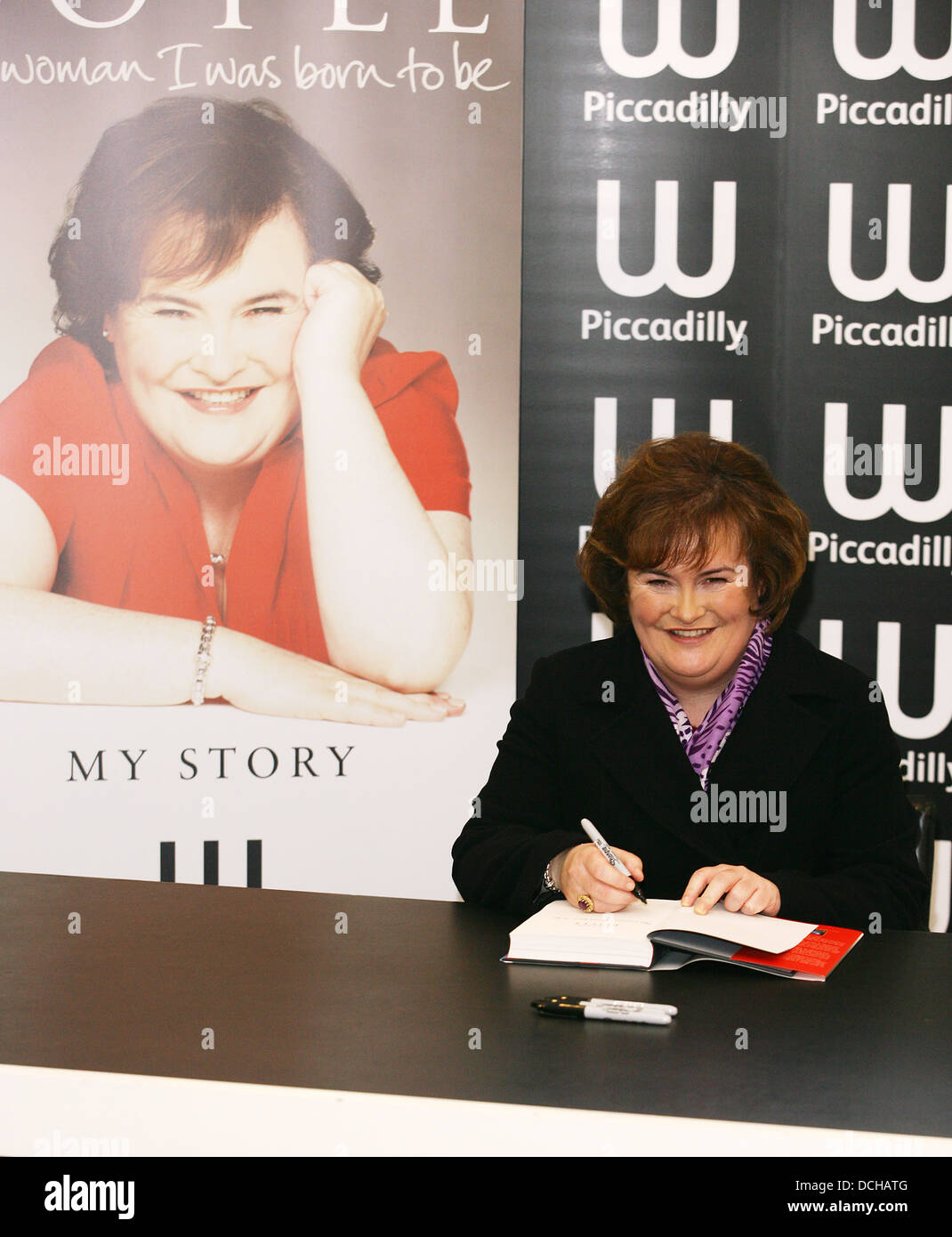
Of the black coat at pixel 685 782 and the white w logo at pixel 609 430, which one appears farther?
the white w logo at pixel 609 430

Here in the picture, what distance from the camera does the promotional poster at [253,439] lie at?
138 inches

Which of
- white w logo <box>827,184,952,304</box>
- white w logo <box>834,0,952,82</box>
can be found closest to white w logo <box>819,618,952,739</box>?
white w logo <box>827,184,952,304</box>

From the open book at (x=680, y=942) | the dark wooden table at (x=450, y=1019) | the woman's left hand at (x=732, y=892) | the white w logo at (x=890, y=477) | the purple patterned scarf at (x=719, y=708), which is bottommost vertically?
the dark wooden table at (x=450, y=1019)

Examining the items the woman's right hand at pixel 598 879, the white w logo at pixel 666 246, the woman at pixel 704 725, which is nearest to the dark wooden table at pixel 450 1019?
the woman's right hand at pixel 598 879

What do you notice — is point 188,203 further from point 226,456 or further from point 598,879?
point 598,879

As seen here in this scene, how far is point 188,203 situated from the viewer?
351cm

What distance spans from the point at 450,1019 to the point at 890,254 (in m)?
2.76

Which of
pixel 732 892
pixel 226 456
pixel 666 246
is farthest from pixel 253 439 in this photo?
pixel 732 892

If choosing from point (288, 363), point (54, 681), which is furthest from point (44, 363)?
point (54, 681)

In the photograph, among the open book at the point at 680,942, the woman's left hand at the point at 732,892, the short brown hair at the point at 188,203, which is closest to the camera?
the open book at the point at 680,942

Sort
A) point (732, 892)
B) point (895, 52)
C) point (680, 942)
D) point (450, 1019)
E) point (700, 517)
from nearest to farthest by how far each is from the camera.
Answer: point (450, 1019) → point (680, 942) → point (732, 892) → point (700, 517) → point (895, 52)

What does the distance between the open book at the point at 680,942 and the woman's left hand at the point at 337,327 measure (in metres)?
2.17

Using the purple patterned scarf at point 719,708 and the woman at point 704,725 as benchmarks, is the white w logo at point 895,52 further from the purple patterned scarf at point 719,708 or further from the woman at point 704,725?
the purple patterned scarf at point 719,708

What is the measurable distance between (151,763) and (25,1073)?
2.31 meters
